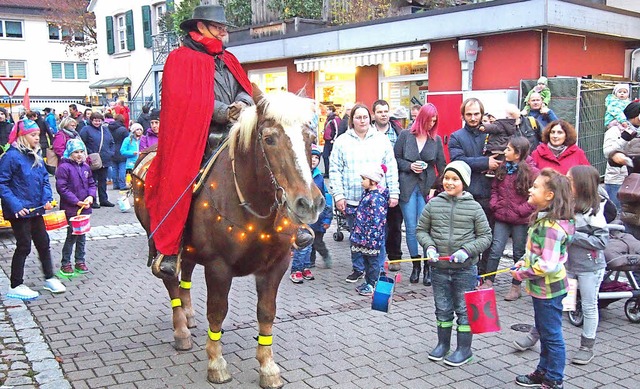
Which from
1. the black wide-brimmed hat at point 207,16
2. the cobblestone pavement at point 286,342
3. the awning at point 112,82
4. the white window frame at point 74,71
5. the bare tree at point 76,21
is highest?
the bare tree at point 76,21

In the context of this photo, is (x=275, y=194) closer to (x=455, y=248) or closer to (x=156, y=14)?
(x=455, y=248)

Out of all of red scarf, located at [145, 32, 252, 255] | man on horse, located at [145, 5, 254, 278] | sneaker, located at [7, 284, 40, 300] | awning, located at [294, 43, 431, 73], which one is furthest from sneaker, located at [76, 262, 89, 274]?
awning, located at [294, 43, 431, 73]

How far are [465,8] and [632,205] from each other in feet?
27.0

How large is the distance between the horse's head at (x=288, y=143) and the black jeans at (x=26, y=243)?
3745 millimetres

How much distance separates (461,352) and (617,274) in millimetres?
2232

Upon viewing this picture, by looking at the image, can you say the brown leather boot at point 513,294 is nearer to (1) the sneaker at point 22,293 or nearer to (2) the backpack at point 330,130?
(1) the sneaker at point 22,293

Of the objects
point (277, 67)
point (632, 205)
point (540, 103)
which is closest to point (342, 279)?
point (632, 205)

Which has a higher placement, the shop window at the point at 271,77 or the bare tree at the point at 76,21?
the bare tree at the point at 76,21

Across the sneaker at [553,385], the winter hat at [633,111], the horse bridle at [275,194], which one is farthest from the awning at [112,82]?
the sneaker at [553,385]

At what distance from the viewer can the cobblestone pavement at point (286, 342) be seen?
475 cm

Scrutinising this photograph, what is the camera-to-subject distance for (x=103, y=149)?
14719mm

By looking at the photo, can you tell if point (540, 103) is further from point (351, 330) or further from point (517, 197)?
point (351, 330)

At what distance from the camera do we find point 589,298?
16.7ft

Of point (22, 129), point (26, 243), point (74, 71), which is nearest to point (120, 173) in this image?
point (22, 129)
